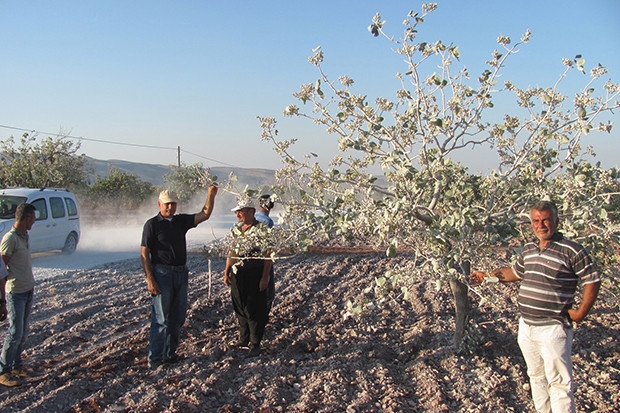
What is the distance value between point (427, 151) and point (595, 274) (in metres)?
1.65

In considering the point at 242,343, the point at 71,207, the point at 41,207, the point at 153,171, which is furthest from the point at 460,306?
the point at 153,171

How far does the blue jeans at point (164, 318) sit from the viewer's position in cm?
507

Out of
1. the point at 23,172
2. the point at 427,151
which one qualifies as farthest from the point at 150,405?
the point at 23,172

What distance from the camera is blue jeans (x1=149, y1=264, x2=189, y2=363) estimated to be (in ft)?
16.6

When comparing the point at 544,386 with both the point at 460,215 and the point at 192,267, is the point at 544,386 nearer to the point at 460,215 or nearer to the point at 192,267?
the point at 460,215

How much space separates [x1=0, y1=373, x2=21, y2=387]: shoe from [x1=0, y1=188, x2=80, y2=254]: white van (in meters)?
7.49

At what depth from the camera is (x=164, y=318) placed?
16.7 feet

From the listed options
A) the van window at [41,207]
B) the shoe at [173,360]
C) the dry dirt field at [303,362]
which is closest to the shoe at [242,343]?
the dry dirt field at [303,362]

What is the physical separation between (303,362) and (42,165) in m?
18.5

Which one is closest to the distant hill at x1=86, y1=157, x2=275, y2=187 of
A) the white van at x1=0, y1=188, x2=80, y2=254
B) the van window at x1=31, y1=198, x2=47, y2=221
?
the white van at x1=0, y1=188, x2=80, y2=254

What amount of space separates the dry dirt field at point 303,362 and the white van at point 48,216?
5.21 meters

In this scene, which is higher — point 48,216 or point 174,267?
point 174,267

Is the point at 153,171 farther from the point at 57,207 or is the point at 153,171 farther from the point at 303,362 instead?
the point at 303,362

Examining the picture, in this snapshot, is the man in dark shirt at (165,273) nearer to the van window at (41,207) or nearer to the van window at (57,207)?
the van window at (41,207)
